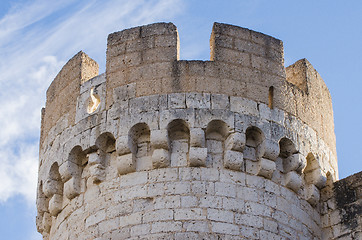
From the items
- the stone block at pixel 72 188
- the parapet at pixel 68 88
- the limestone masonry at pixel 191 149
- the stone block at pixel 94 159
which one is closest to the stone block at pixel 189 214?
the limestone masonry at pixel 191 149

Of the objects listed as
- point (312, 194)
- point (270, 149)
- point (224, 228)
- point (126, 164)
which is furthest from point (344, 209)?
point (126, 164)

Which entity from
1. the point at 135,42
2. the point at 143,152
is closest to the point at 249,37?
the point at 135,42

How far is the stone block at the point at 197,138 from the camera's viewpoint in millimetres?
10516

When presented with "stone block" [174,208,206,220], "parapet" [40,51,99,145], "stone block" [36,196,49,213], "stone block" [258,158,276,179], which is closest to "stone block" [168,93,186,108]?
"stone block" [258,158,276,179]

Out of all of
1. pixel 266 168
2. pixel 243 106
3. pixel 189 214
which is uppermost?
pixel 243 106

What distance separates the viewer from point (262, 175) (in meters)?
10.7

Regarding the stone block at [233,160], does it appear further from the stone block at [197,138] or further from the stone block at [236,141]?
the stone block at [197,138]

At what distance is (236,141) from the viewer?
34.8 feet

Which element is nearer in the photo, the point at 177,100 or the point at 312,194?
the point at 177,100

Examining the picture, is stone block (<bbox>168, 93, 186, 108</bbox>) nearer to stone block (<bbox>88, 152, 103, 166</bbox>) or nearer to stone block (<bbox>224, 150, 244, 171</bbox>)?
stone block (<bbox>224, 150, 244, 171</bbox>)

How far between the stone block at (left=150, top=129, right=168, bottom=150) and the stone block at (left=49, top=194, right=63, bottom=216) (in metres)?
1.64

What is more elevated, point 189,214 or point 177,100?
point 177,100

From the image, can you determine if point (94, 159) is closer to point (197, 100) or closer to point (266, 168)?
point (197, 100)

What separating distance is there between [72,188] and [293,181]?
2.78 metres
